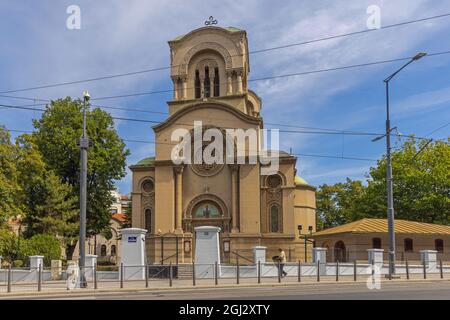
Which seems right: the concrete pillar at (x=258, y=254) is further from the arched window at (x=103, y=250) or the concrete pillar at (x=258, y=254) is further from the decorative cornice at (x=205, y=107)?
the arched window at (x=103, y=250)

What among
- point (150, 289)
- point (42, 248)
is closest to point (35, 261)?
point (42, 248)

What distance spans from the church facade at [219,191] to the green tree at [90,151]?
2595 millimetres

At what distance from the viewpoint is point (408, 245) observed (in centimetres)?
3569

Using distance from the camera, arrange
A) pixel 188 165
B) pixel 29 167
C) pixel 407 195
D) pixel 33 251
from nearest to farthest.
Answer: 1. pixel 33 251
2. pixel 29 167
3. pixel 188 165
4. pixel 407 195

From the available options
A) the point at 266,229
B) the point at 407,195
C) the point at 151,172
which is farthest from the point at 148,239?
the point at 407,195

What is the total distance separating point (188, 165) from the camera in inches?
1788

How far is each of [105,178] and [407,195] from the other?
2904cm

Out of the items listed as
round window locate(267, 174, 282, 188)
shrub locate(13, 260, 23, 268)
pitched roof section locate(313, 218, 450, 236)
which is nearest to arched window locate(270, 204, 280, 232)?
round window locate(267, 174, 282, 188)

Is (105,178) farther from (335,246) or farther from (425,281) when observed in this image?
(425,281)

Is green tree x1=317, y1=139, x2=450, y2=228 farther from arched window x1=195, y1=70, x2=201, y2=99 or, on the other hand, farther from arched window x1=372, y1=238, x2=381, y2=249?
arched window x1=195, y1=70, x2=201, y2=99

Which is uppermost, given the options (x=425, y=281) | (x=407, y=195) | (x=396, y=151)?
(x=396, y=151)

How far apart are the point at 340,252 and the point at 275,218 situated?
31.1ft

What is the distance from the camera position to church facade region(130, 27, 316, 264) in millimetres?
43000

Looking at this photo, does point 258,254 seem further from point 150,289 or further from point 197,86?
point 197,86
